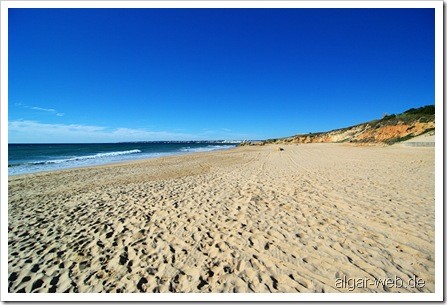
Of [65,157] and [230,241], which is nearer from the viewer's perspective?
[230,241]

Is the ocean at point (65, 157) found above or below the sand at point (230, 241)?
above

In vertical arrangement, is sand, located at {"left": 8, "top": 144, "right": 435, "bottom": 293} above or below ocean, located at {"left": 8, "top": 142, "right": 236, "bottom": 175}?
below

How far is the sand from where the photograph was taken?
325cm

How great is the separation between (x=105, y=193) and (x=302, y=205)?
7.51 meters

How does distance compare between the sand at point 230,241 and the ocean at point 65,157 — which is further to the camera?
the ocean at point 65,157

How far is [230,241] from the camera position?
14.4 ft

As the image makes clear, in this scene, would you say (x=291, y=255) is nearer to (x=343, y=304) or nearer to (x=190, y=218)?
(x=343, y=304)

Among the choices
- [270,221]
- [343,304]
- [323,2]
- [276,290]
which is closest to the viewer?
[343,304]

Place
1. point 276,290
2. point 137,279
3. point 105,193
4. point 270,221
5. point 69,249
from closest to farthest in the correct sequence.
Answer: point 276,290, point 137,279, point 69,249, point 270,221, point 105,193

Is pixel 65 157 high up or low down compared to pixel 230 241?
up

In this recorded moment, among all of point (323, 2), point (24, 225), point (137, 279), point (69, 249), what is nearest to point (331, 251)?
point (137, 279)

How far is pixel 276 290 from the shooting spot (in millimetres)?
3070

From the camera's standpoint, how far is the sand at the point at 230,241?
325cm

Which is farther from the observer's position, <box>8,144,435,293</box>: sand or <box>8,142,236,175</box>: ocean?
<box>8,142,236,175</box>: ocean
